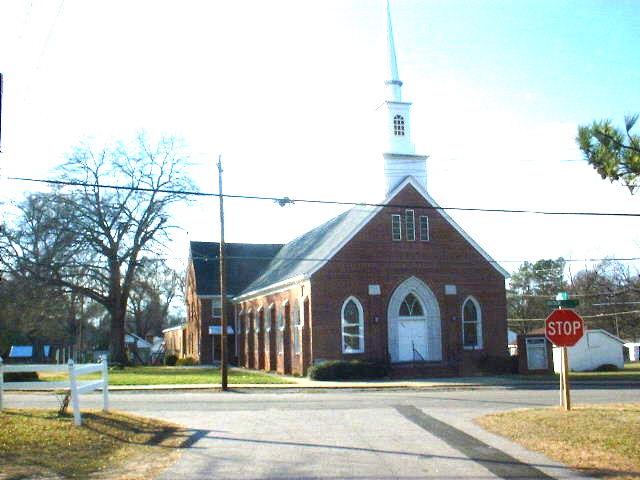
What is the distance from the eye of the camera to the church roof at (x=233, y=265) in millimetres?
55303

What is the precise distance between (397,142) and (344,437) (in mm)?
27743

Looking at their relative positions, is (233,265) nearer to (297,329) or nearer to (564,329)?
(297,329)

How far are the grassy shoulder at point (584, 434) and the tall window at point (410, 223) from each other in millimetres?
20691

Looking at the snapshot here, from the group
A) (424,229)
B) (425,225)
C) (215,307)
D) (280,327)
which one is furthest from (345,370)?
(215,307)

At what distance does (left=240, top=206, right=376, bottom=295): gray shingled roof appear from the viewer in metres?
37.1

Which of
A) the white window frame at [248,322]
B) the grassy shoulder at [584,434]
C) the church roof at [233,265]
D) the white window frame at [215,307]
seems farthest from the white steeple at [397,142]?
the grassy shoulder at [584,434]

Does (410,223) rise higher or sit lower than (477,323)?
higher

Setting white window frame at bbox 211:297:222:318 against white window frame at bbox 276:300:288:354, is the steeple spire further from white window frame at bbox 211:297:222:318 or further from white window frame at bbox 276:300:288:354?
white window frame at bbox 211:297:222:318

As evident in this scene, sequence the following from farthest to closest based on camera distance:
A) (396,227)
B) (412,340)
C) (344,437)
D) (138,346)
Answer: (138,346)
(396,227)
(412,340)
(344,437)

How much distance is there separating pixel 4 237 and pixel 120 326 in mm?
10565

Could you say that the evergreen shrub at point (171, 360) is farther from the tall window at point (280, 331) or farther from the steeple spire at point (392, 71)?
the steeple spire at point (392, 71)

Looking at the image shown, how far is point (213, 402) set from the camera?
21.5 m

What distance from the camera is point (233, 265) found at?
5688cm

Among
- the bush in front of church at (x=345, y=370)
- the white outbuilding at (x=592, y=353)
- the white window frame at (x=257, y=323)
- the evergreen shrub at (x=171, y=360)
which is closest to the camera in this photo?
the bush in front of church at (x=345, y=370)
